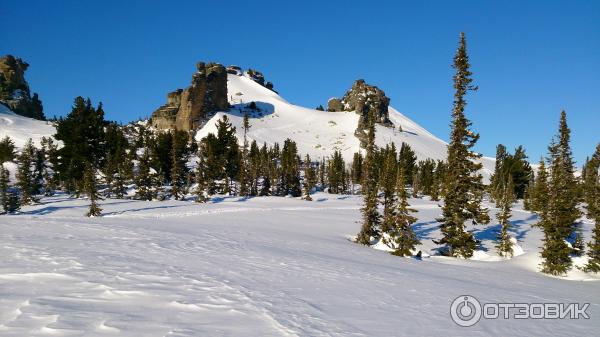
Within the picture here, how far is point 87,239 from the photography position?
40.9 ft

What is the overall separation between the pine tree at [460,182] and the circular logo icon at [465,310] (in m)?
15.3

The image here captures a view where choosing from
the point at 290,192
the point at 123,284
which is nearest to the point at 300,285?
the point at 123,284

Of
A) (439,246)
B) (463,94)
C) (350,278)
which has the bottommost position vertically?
(439,246)

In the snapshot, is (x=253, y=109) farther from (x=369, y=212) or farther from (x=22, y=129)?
(x=369, y=212)

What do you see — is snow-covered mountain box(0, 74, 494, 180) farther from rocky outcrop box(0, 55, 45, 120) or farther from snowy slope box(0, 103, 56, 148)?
rocky outcrop box(0, 55, 45, 120)

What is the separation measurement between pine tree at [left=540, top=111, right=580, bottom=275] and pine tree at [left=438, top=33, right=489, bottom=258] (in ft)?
12.4

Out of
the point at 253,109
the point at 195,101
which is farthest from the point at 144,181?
the point at 253,109

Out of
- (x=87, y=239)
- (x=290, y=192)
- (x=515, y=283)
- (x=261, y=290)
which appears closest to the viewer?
(x=261, y=290)

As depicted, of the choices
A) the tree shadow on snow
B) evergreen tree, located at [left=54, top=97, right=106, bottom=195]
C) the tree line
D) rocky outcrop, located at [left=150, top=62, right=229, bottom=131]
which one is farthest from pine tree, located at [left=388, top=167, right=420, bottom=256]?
the tree shadow on snow

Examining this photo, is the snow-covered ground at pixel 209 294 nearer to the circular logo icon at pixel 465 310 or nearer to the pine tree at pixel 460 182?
the circular logo icon at pixel 465 310

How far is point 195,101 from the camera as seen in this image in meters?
131

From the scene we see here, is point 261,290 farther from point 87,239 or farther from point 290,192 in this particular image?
point 290,192

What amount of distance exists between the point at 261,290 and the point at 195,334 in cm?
302

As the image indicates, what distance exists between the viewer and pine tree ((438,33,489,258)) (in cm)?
2352
